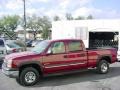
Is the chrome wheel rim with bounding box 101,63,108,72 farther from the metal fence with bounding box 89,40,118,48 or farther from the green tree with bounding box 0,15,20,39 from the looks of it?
the green tree with bounding box 0,15,20,39

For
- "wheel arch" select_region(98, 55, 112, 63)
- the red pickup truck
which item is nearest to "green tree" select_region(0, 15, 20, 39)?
"wheel arch" select_region(98, 55, 112, 63)

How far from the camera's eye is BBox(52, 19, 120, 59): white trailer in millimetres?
28688

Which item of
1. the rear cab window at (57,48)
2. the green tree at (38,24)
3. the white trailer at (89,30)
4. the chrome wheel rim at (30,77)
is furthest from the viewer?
the green tree at (38,24)

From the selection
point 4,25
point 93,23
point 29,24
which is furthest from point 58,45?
point 4,25

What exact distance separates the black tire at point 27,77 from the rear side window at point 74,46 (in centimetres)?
189

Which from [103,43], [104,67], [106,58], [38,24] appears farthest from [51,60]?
[38,24]

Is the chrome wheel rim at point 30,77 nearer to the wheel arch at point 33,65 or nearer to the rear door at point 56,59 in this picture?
the wheel arch at point 33,65

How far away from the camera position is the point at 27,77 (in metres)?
9.60

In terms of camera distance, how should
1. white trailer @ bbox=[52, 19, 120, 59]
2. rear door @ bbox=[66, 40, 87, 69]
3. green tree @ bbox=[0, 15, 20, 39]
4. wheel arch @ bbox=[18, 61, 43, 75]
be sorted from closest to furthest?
wheel arch @ bbox=[18, 61, 43, 75]
rear door @ bbox=[66, 40, 87, 69]
white trailer @ bbox=[52, 19, 120, 59]
green tree @ bbox=[0, 15, 20, 39]

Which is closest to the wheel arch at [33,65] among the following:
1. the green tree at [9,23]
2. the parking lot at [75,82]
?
the parking lot at [75,82]

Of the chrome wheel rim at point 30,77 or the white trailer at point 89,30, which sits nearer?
the chrome wheel rim at point 30,77

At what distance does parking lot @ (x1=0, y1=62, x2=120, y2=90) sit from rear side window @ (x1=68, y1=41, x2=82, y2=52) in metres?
1.31

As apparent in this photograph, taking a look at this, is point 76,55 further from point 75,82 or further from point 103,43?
point 103,43

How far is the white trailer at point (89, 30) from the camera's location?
94.1 feet
